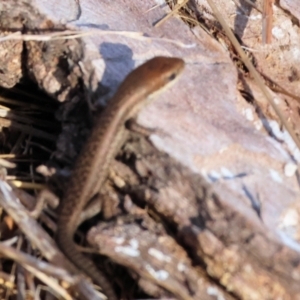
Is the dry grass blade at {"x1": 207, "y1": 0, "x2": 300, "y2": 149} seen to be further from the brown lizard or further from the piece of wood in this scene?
the brown lizard

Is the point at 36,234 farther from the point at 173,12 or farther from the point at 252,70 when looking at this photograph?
the point at 173,12

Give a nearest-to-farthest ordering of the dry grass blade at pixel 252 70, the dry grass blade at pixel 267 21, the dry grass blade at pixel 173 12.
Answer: the dry grass blade at pixel 252 70
the dry grass blade at pixel 173 12
the dry grass blade at pixel 267 21

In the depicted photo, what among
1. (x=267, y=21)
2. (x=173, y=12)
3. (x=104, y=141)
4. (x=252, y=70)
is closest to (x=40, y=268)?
(x=104, y=141)

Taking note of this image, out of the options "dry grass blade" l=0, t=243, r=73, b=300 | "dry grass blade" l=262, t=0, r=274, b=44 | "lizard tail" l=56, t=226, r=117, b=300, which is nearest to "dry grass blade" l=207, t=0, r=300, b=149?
"dry grass blade" l=262, t=0, r=274, b=44

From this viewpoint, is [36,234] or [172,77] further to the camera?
[172,77]

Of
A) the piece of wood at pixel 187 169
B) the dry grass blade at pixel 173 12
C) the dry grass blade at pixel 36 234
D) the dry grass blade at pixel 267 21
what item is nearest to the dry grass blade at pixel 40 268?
the dry grass blade at pixel 36 234

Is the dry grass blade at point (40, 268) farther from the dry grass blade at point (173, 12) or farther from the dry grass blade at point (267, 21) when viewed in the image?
the dry grass blade at point (267, 21)
